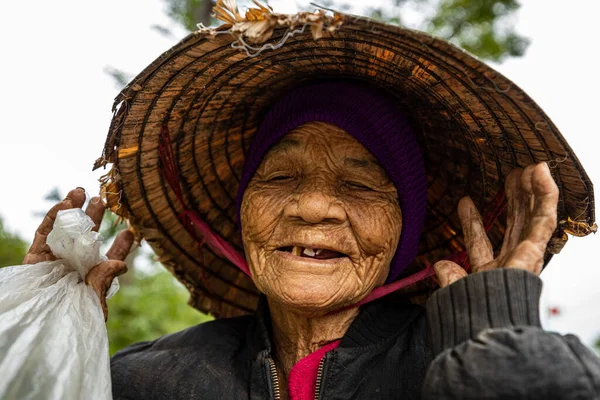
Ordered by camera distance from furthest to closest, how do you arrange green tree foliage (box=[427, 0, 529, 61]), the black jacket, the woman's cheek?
1. green tree foliage (box=[427, 0, 529, 61])
2. the woman's cheek
3. the black jacket

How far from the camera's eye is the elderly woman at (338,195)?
1642 millimetres

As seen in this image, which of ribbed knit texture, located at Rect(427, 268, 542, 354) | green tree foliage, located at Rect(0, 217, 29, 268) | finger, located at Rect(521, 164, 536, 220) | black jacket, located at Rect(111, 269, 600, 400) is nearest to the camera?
black jacket, located at Rect(111, 269, 600, 400)

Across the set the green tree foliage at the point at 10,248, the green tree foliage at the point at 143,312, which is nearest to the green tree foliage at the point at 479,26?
the green tree foliage at the point at 143,312

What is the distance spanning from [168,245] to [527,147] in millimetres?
1488

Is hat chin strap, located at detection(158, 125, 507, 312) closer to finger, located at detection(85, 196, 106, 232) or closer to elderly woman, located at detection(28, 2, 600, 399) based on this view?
elderly woman, located at detection(28, 2, 600, 399)

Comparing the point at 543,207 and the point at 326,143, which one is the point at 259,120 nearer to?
the point at 326,143

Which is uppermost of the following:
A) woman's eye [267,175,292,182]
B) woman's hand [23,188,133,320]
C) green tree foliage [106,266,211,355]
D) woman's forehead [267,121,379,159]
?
green tree foliage [106,266,211,355]

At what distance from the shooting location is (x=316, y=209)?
198cm

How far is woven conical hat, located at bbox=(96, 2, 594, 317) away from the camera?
167 centimetres

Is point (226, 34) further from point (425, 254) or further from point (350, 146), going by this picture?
point (425, 254)

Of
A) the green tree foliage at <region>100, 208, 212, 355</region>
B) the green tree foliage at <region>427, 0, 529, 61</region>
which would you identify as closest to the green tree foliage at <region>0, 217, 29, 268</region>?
the green tree foliage at <region>100, 208, 212, 355</region>

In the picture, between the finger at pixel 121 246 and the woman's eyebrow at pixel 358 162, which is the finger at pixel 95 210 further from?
the woman's eyebrow at pixel 358 162

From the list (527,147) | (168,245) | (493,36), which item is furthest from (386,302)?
(493,36)

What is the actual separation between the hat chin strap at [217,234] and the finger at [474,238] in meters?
0.16
